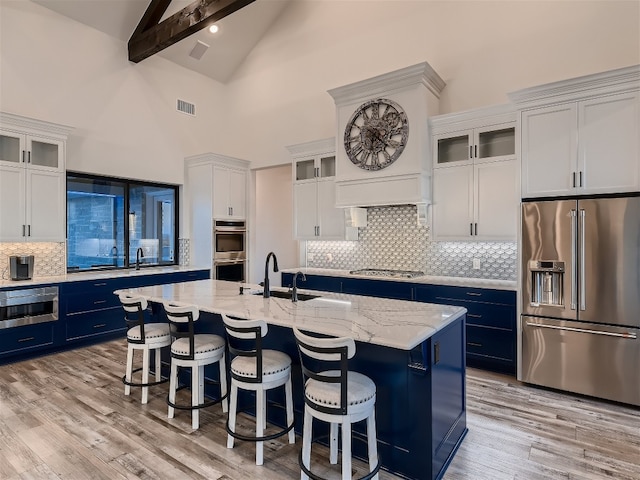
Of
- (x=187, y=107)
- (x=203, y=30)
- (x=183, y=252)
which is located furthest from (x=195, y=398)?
(x=203, y=30)

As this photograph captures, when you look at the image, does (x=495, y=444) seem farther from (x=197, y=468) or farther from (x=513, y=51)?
(x=513, y=51)

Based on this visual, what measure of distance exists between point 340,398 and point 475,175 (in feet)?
10.6

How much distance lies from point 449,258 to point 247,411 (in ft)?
10.2

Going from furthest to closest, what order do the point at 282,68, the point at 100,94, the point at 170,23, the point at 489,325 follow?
the point at 282,68 → the point at 100,94 → the point at 170,23 → the point at 489,325

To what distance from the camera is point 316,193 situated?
5.64m

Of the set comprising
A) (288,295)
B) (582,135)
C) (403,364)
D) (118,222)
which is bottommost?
(403,364)

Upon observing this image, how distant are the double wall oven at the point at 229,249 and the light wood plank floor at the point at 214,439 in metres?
3.01

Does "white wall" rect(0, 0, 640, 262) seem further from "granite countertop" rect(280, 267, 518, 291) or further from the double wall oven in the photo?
"granite countertop" rect(280, 267, 518, 291)

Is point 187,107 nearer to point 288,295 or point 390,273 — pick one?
point 390,273

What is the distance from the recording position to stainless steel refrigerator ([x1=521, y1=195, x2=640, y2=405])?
3.12 m

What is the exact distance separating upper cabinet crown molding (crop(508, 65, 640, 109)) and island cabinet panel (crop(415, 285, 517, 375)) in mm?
1898

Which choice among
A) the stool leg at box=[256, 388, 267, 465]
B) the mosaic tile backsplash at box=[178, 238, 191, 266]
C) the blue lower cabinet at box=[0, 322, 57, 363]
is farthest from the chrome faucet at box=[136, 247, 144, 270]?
the stool leg at box=[256, 388, 267, 465]

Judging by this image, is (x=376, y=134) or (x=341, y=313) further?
(x=376, y=134)

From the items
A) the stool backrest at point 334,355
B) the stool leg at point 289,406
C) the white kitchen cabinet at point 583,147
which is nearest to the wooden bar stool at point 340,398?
the stool backrest at point 334,355
